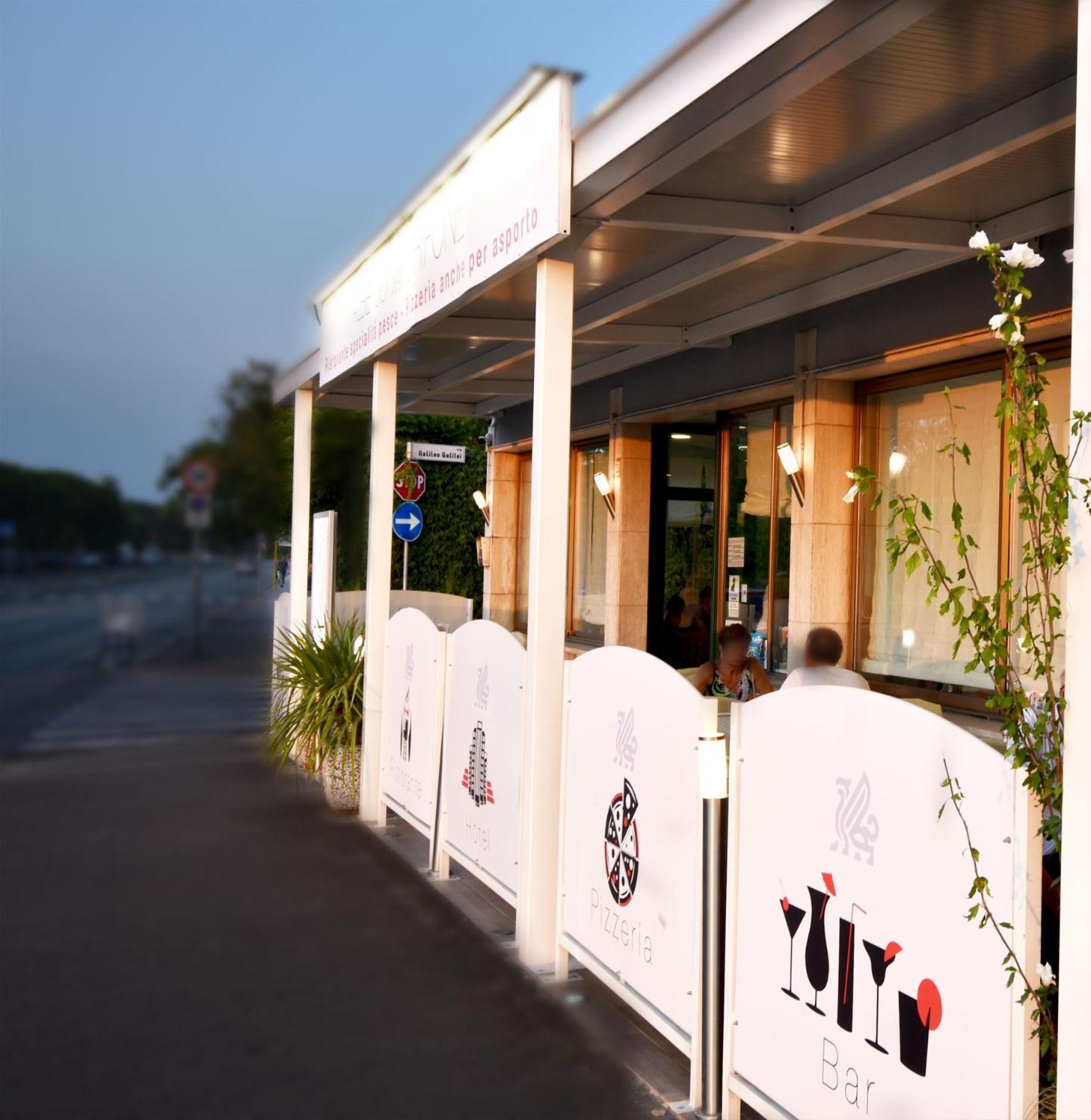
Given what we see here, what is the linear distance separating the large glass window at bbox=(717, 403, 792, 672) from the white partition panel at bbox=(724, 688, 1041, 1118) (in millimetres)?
5524

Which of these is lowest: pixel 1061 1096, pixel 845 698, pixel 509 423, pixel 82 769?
pixel 82 769

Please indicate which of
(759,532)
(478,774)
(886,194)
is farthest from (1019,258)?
(759,532)

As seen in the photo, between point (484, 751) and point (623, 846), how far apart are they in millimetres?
1469

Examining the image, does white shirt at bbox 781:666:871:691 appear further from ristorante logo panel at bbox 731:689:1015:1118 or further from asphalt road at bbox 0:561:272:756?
asphalt road at bbox 0:561:272:756

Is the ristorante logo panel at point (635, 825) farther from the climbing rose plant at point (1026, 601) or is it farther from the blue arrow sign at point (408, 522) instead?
the blue arrow sign at point (408, 522)

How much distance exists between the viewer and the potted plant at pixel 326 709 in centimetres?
729

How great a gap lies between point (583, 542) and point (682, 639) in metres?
2.09

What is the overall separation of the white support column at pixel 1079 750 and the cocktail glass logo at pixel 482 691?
324 centimetres

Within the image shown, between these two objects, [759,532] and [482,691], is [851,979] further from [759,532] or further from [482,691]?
[759,532]

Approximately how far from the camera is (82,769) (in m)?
8.41

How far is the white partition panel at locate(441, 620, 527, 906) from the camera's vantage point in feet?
15.8

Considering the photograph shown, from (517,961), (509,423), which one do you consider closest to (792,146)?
(517,961)

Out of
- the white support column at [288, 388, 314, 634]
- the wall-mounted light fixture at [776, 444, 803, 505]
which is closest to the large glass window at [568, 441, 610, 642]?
the white support column at [288, 388, 314, 634]

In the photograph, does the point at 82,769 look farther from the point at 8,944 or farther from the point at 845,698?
the point at 845,698
